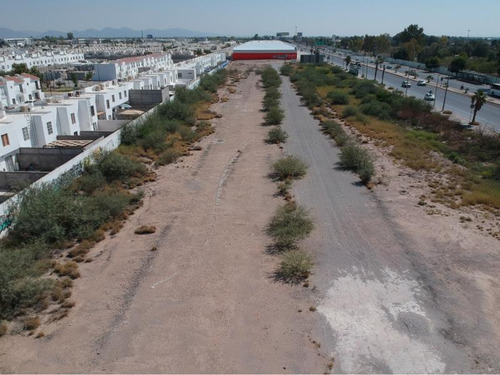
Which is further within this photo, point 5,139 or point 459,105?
point 459,105

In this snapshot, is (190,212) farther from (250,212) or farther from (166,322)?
(166,322)

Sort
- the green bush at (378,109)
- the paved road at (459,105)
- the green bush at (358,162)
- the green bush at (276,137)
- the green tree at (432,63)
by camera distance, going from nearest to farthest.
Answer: the green bush at (358,162) → the green bush at (276,137) → the paved road at (459,105) → the green bush at (378,109) → the green tree at (432,63)

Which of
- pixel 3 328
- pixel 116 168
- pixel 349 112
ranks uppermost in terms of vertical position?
pixel 349 112

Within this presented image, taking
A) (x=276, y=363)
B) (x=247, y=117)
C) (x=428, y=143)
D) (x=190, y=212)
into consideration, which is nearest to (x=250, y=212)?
(x=190, y=212)

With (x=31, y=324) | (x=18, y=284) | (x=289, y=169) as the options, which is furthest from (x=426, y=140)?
(x=31, y=324)

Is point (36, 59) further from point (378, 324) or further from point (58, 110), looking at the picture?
point (378, 324)

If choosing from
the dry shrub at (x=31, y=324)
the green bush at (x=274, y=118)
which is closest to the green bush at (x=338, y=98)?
the green bush at (x=274, y=118)

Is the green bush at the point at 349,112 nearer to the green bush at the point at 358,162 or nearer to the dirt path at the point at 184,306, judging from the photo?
the green bush at the point at 358,162

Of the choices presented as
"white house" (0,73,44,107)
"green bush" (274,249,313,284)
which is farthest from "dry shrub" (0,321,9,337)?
"white house" (0,73,44,107)
